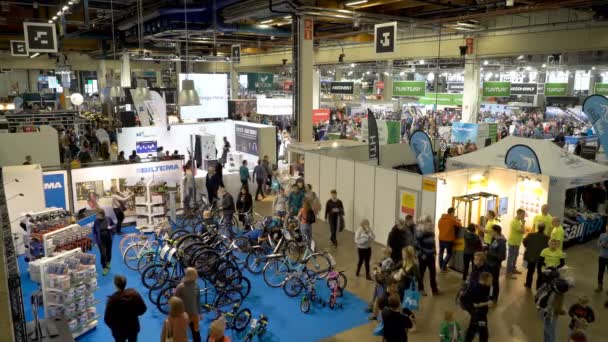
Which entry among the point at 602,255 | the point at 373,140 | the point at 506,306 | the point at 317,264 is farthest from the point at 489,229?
the point at 373,140

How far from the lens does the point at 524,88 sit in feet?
67.3

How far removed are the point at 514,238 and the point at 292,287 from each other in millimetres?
3604

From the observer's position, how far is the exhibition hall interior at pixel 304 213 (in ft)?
19.7

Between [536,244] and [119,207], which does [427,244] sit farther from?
[119,207]

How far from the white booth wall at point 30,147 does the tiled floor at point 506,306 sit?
865cm

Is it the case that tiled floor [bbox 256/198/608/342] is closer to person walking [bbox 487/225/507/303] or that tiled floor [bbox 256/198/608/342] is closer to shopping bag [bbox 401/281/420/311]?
person walking [bbox 487/225/507/303]

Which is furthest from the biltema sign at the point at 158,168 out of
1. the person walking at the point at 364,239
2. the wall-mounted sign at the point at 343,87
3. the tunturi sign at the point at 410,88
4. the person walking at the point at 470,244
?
the tunturi sign at the point at 410,88

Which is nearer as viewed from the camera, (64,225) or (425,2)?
(64,225)

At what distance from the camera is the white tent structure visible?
886 cm

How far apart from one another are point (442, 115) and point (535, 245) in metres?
20.4

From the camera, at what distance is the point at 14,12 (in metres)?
14.6

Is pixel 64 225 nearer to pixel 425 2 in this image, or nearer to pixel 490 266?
pixel 490 266

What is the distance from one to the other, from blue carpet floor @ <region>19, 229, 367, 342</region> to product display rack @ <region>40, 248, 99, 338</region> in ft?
0.77

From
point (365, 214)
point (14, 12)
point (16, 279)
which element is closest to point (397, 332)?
point (16, 279)
